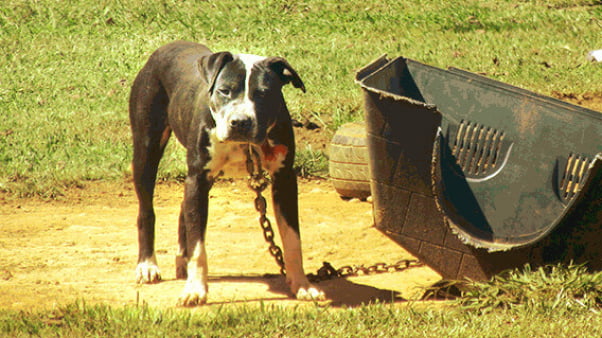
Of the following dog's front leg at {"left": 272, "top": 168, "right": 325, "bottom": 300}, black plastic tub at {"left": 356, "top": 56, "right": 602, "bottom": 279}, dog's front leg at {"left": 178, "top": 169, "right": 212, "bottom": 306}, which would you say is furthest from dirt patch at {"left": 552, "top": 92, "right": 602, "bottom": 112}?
dog's front leg at {"left": 178, "top": 169, "right": 212, "bottom": 306}

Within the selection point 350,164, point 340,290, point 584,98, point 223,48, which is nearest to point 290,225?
point 340,290

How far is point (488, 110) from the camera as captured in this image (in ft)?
21.4

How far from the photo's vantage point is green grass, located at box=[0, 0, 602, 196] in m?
9.16

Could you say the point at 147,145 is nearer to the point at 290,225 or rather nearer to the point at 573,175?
the point at 290,225

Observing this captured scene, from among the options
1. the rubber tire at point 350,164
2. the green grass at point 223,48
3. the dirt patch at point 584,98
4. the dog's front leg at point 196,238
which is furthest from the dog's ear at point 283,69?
the dirt patch at point 584,98

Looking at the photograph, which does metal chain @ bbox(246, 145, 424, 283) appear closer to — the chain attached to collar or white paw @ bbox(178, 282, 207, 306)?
the chain attached to collar

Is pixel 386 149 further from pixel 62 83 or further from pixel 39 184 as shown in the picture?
pixel 62 83

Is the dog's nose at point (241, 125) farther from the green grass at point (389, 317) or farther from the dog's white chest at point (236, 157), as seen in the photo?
the green grass at point (389, 317)

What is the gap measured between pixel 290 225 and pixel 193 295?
2.38 ft

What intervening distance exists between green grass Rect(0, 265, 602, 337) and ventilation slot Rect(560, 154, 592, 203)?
565 millimetres

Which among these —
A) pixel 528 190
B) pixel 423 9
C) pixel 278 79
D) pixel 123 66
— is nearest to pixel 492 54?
pixel 423 9

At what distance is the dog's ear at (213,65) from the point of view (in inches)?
209

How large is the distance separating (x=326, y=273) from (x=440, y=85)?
62.3 inches

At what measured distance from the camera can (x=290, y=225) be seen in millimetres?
5750
